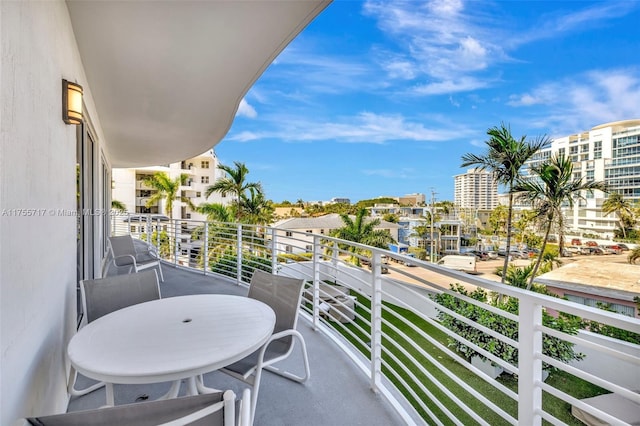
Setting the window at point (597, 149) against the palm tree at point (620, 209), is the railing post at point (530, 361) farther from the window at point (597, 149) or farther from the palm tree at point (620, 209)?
the window at point (597, 149)

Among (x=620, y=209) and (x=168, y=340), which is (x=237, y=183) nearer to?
(x=168, y=340)

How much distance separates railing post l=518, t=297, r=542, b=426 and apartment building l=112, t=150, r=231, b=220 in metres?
21.8

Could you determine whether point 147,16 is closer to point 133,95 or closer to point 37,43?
point 37,43

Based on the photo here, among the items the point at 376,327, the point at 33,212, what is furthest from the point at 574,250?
the point at 33,212

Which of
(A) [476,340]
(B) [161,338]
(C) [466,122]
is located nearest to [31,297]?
(B) [161,338]

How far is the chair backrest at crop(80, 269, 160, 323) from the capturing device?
6.60 feet

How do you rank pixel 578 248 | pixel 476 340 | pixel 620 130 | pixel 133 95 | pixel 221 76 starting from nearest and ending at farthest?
pixel 221 76 < pixel 133 95 < pixel 476 340 < pixel 578 248 < pixel 620 130

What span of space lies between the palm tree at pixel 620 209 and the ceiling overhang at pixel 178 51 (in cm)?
2897

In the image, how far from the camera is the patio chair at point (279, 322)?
183cm

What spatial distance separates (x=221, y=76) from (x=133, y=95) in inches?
47.6

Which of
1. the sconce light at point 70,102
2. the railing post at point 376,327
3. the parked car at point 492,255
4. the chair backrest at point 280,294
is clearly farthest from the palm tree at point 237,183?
the parked car at point 492,255

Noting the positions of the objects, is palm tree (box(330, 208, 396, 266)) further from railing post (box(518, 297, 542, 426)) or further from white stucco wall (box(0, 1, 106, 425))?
railing post (box(518, 297, 542, 426))

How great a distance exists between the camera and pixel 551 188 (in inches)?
464

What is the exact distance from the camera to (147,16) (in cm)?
202
